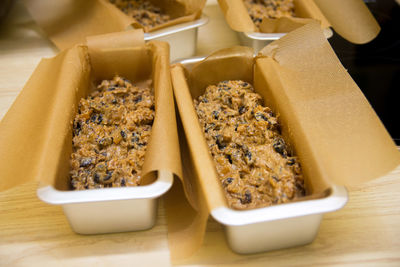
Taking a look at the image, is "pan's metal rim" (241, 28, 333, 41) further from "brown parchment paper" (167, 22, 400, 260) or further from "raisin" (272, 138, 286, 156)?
"raisin" (272, 138, 286, 156)

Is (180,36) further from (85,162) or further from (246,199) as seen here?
(246,199)

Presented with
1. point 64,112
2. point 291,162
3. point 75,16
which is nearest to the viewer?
point 291,162

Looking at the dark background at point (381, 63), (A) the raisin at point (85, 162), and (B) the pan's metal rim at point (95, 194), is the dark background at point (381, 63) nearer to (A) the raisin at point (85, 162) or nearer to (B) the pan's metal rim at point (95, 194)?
Result: (B) the pan's metal rim at point (95, 194)

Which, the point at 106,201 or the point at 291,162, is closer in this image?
the point at 106,201

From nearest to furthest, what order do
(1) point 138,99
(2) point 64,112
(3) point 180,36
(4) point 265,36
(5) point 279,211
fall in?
1. (5) point 279,211
2. (2) point 64,112
3. (1) point 138,99
4. (4) point 265,36
5. (3) point 180,36

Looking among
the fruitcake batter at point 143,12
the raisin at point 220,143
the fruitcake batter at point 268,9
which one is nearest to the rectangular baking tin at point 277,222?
the raisin at point 220,143

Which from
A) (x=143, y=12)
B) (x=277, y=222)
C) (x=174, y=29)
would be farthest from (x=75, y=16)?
(x=277, y=222)

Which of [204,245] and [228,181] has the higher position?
[228,181]
